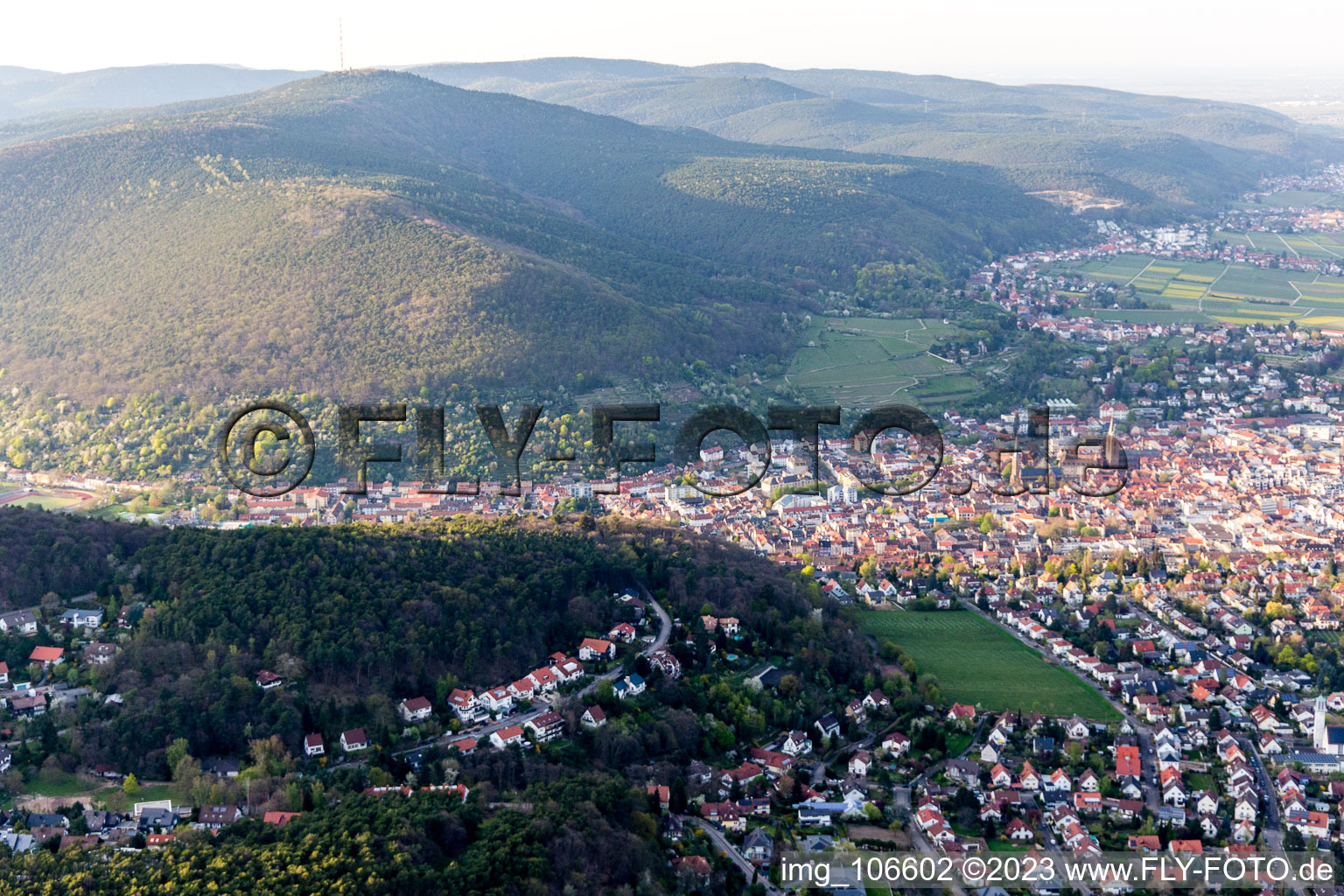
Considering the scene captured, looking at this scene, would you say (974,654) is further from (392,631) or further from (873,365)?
(873,365)

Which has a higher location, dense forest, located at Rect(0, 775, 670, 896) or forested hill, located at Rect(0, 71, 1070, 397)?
forested hill, located at Rect(0, 71, 1070, 397)

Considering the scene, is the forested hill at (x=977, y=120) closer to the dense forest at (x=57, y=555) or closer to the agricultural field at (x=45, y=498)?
the agricultural field at (x=45, y=498)

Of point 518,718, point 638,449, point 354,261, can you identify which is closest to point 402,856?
point 518,718

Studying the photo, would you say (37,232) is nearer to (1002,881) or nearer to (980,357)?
(980,357)

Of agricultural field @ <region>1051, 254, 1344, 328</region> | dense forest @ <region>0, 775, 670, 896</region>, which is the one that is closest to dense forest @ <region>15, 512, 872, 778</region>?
dense forest @ <region>0, 775, 670, 896</region>

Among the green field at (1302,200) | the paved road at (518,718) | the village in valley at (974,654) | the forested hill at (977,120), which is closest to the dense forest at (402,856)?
the village in valley at (974,654)

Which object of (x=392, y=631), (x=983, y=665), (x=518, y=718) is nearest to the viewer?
(x=518, y=718)

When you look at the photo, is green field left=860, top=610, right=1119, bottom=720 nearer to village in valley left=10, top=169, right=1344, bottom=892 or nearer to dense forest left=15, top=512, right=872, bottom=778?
village in valley left=10, top=169, right=1344, bottom=892
